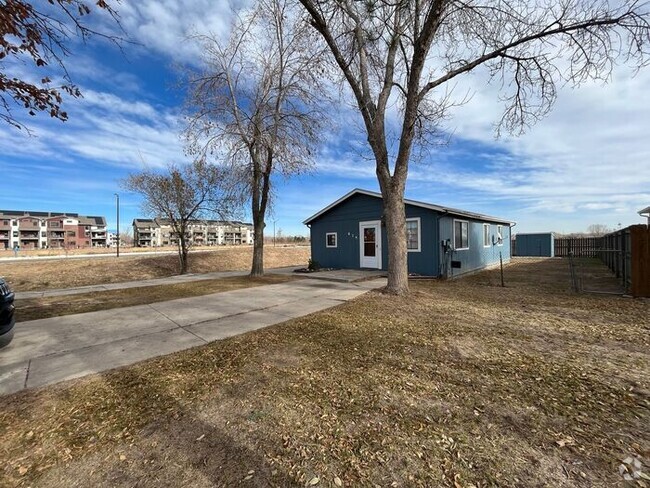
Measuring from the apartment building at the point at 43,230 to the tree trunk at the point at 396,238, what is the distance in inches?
3164

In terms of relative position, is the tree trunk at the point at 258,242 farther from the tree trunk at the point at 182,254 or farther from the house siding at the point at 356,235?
the tree trunk at the point at 182,254

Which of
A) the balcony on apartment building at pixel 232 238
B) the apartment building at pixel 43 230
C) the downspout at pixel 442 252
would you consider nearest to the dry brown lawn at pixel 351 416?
the downspout at pixel 442 252

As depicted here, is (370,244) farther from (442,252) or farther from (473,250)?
(473,250)

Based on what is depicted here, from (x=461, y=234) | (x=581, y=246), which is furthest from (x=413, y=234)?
(x=581, y=246)

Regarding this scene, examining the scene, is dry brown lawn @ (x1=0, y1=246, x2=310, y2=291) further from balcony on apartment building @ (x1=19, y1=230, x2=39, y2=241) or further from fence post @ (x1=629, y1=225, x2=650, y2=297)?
balcony on apartment building @ (x1=19, y1=230, x2=39, y2=241)

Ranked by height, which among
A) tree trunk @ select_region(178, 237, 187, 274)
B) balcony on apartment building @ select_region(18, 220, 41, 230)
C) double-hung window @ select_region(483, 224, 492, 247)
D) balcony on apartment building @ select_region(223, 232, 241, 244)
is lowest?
tree trunk @ select_region(178, 237, 187, 274)

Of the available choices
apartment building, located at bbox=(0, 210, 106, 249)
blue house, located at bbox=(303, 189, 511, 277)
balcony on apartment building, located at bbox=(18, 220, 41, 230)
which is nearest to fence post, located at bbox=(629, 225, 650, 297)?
blue house, located at bbox=(303, 189, 511, 277)

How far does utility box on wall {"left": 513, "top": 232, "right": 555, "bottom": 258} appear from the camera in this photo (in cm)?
2441

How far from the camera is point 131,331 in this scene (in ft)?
16.9

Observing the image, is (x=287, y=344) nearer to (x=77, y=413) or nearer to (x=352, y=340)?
(x=352, y=340)

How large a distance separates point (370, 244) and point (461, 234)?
389 cm

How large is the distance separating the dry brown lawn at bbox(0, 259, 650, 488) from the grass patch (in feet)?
14.6

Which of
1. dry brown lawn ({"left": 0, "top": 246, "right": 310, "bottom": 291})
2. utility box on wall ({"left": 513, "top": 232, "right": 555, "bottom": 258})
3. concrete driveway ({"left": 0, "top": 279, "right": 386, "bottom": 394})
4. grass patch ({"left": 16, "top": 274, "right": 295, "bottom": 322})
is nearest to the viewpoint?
concrete driveway ({"left": 0, "top": 279, "right": 386, "bottom": 394})

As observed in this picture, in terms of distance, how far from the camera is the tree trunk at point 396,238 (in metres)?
7.62
